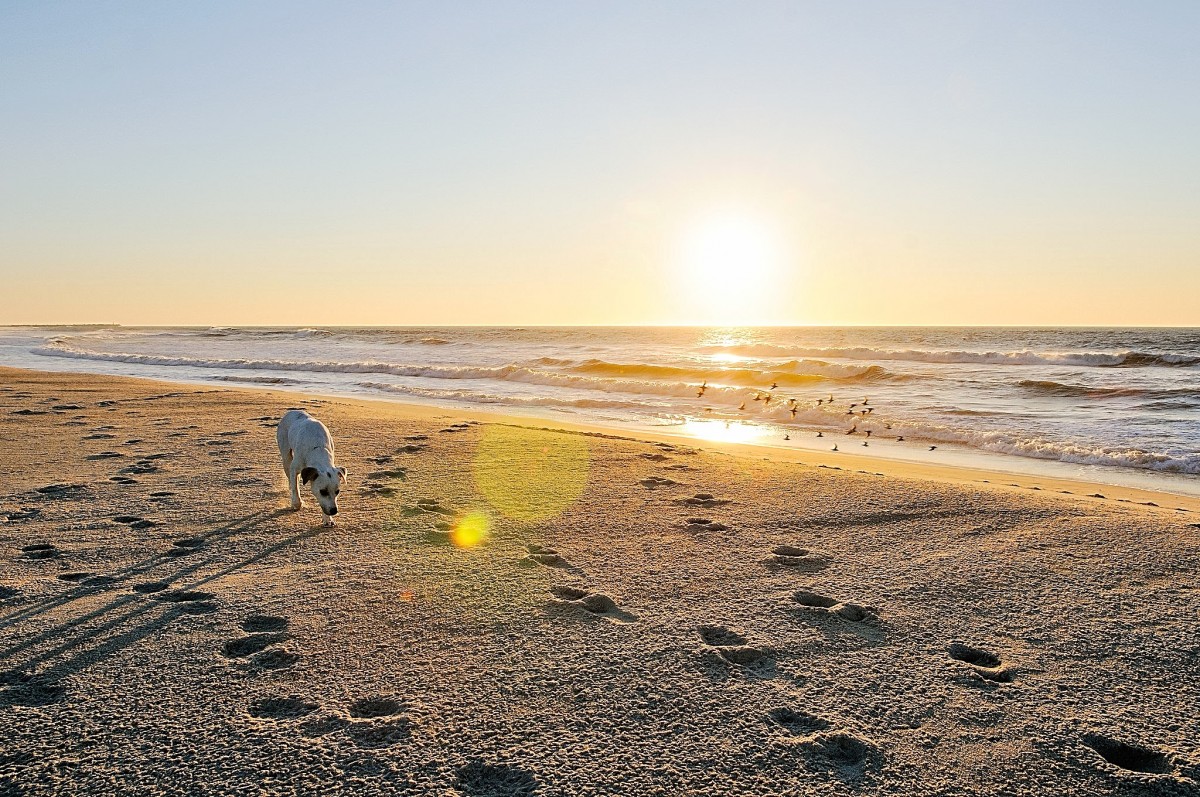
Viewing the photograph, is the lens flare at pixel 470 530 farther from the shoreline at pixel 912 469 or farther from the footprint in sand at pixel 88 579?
the shoreline at pixel 912 469

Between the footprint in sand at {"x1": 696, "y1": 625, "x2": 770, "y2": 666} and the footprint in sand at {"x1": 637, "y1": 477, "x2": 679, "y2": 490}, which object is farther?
the footprint in sand at {"x1": 637, "y1": 477, "x2": 679, "y2": 490}

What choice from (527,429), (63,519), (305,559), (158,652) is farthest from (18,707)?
(527,429)

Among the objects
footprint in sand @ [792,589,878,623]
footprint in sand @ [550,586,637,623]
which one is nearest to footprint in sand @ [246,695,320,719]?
footprint in sand @ [550,586,637,623]

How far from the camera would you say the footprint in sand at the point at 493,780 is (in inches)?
106

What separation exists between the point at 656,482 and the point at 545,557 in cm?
284

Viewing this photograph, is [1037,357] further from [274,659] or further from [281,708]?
[281,708]

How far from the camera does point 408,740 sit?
2.99m

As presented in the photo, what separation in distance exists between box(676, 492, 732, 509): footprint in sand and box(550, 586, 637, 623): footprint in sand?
2486 mm

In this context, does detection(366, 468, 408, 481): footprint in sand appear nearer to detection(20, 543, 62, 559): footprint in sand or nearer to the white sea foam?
detection(20, 543, 62, 559): footprint in sand

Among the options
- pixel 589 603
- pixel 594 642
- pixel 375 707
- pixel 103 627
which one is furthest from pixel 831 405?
pixel 103 627

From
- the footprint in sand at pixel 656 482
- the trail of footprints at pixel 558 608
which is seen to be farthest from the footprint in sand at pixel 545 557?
the footprint in sand at pixel 656 482

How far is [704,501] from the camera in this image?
23.3 ft

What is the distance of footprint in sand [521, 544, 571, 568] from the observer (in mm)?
5199

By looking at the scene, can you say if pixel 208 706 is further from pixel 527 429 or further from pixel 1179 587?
pixel 527 429
